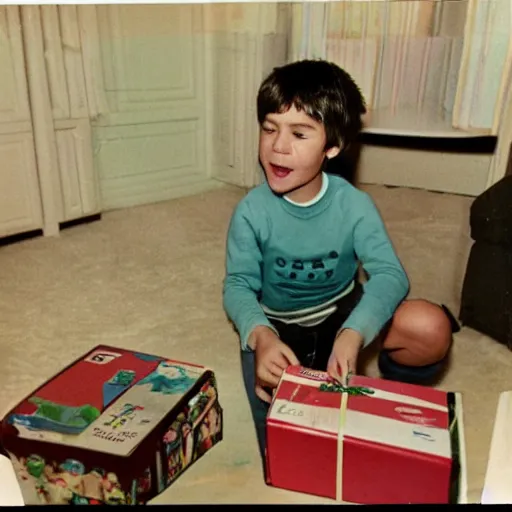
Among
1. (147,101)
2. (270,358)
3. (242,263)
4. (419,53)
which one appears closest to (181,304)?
(242,263)

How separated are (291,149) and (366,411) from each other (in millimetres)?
324

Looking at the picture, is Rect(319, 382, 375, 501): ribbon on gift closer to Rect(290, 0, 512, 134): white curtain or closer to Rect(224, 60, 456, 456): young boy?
Rect(224, 60, 456, 456): young boy

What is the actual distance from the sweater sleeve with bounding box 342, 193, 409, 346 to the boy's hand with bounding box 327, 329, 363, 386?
0.04 feet

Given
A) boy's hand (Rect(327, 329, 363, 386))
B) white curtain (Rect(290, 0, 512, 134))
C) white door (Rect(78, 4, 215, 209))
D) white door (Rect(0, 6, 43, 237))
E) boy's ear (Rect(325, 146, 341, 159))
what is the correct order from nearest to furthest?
boy's hand (Rect(327, 329, 363, 386)), boy's ear (Rect(325, 146, 341, 159)), white curtain (Rect(290, 0, 512, 134)), white door (Rect(0, 6, 43, 237)), white door (Rect(78, 4, 215, 209))

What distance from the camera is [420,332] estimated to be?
2.44 feet

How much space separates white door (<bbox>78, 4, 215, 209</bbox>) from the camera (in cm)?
153

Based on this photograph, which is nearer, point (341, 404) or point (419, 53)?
point (341, 404)

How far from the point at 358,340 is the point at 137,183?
1.20 metres

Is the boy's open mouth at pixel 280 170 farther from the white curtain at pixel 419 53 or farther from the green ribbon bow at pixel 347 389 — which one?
the white curtain at pixel 419 53

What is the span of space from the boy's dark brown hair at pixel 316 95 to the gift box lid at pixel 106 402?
1.10 ft

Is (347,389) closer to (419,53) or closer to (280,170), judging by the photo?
(280,170)

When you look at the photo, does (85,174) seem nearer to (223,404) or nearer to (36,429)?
(223,404)

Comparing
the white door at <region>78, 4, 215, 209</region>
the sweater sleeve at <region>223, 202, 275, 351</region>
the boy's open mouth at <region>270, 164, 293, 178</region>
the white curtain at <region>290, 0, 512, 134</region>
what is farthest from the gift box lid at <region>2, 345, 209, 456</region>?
the white door at <region>78, 4, 215, 209</region>

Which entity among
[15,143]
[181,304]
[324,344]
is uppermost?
[15,143]
